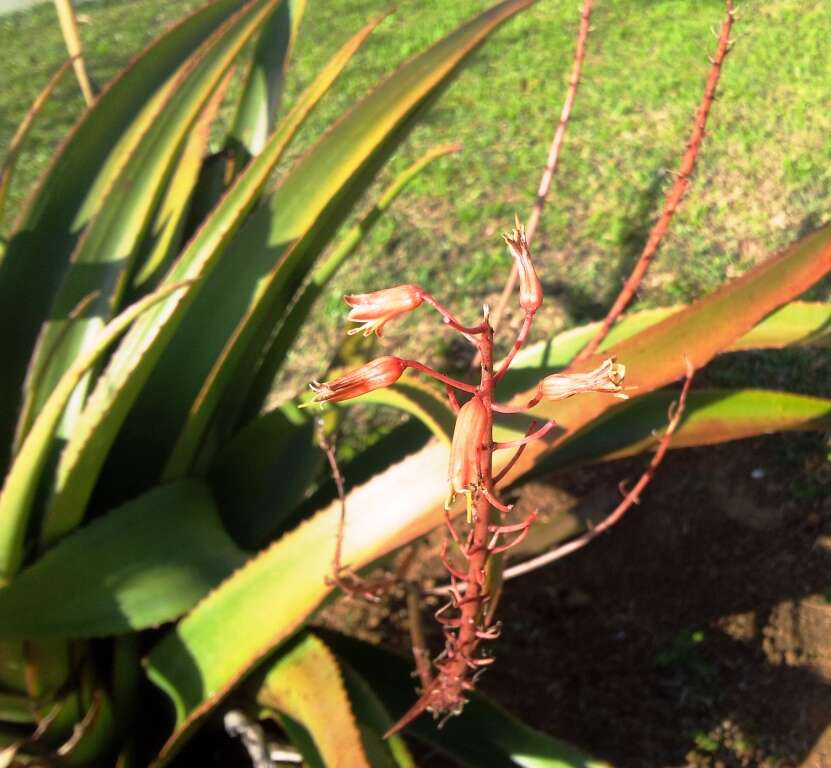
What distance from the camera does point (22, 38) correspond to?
15.7 ft

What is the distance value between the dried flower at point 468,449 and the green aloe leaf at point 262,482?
79cm

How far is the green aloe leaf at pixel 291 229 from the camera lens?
1.17 m

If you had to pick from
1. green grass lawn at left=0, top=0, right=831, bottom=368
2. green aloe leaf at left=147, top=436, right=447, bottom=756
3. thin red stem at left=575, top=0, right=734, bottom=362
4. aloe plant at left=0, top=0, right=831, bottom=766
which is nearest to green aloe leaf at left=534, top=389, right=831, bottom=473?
aloe plant at left=0, top=0, right=831, bottom=766

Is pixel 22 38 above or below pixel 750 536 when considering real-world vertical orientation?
above

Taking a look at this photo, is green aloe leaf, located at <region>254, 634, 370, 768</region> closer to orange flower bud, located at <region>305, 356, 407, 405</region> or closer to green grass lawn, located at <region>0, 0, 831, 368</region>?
orange flower bud, located at <region>305, 356, 407, 405</region>

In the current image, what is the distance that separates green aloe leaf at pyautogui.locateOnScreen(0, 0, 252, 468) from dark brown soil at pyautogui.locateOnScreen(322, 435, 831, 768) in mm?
816

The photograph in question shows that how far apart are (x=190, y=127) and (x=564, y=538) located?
1014 millimetres

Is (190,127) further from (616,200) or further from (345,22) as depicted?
(345,22)

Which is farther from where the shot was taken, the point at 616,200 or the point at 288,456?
the point at 616,200

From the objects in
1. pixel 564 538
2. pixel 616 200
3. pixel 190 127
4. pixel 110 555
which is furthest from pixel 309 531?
pixel 616 200

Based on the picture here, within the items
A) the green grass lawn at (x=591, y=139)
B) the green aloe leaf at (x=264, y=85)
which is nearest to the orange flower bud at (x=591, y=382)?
the green aloe leaf at (x=264, y=85)

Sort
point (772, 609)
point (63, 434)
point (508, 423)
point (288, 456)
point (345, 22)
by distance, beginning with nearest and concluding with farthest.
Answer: point (508, 423) < point (63, 434) < point (288, 456) < point (772, 609) < point (345, 22)

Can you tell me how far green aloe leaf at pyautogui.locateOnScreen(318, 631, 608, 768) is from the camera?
1.19 meters

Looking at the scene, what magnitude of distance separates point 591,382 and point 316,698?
664mm
